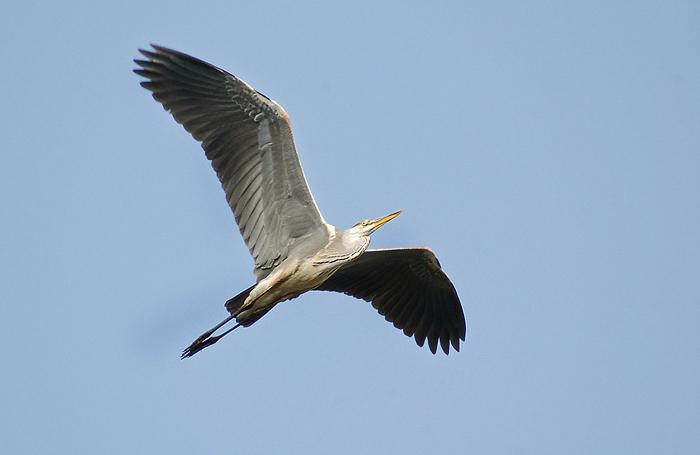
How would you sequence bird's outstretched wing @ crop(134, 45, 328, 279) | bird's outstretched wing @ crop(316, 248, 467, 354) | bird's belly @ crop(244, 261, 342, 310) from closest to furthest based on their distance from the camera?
bird's outstretched wing @ crop(134, 45, 328, 279)
bird's belly @ crop(244, 261, 342, 310)
bird's outstretched wing @ crop(316, 248, 467, 354)

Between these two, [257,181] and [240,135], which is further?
[257,181]

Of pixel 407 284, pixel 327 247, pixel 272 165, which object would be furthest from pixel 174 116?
pixel 407 284

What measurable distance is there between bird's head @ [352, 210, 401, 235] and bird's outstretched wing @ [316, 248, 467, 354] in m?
1.02

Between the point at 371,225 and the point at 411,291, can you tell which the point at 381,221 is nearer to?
the point at 371,225

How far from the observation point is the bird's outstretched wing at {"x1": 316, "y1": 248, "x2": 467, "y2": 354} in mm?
13211

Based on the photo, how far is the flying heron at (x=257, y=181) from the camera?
432 inches

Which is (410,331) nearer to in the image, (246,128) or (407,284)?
(407,284)

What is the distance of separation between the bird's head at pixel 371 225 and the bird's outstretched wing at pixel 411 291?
3.34 ft

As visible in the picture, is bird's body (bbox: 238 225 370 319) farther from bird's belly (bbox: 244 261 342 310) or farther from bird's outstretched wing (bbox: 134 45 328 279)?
bird's outstretched wing (bbox: 134 45 328 279)

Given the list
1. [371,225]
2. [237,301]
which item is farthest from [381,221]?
[237,301]

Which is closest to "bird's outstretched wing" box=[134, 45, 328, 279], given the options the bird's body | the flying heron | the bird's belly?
the flying heron

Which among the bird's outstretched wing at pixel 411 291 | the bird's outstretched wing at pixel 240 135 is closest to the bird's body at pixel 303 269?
the bird's outstretched wing at pixel 240 135

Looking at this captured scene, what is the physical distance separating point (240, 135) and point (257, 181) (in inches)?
21.2

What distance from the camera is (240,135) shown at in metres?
11.1
